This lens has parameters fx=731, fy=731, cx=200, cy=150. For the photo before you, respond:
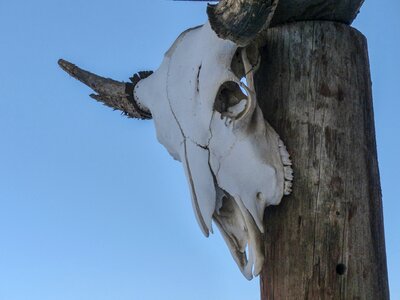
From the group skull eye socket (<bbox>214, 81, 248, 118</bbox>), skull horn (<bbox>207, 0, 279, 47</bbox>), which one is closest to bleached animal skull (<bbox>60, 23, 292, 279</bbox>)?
skull eye socket (<bbox>214, 81, 248, 118</bbox>)

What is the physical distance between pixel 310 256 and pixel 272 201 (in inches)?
6.7

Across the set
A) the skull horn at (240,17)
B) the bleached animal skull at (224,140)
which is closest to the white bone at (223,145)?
the bleached animal skull at (224,140)

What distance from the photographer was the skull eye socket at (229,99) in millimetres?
1951

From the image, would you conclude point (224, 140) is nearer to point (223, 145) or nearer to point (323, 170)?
point (223, 145)

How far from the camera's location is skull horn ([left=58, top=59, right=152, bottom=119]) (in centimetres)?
246

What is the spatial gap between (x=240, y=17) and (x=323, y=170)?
471 millimetres

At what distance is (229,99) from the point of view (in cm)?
202

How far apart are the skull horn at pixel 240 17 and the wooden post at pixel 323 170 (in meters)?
0.25

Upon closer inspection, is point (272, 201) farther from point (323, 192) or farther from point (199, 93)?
point (199, 93)

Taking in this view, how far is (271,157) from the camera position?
1910 mm

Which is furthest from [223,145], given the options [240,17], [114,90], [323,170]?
[114,90]

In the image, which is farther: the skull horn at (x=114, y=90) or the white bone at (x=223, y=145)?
the skull horn at (x=114, y=90)

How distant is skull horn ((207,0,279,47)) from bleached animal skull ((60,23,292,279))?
0.15 metres

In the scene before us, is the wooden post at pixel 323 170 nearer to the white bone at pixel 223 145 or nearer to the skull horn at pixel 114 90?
the white bone at pixel 223 145
